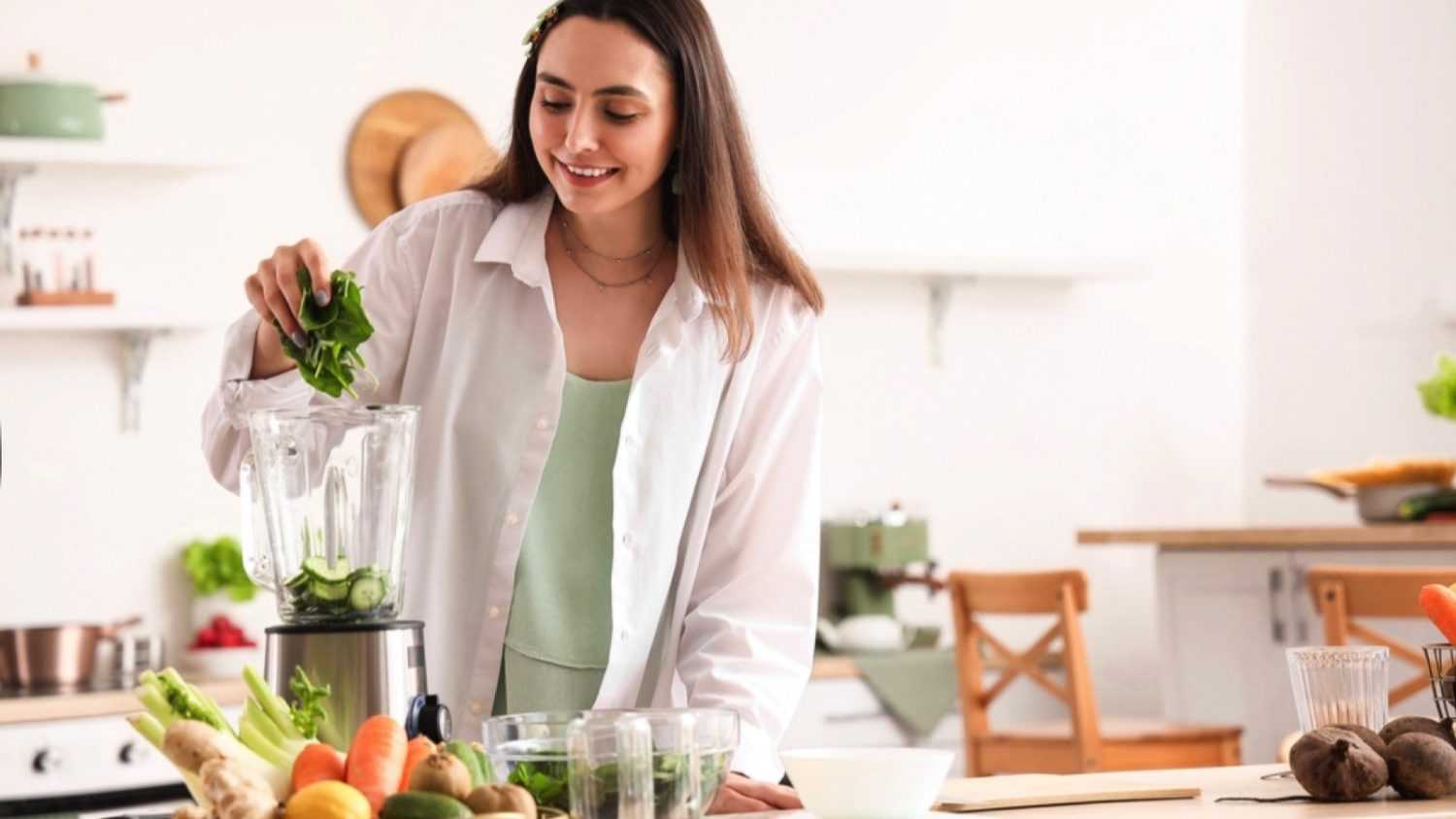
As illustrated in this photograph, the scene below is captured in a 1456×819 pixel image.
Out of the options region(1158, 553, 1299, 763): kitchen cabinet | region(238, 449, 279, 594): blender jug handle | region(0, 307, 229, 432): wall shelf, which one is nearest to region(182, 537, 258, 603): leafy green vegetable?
region(0, 307, 229, 432): wall shelf

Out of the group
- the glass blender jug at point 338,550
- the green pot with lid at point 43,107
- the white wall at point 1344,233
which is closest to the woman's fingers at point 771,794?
Answer: the glass blender jug at point 338,550

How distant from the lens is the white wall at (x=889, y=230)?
13.4 ft

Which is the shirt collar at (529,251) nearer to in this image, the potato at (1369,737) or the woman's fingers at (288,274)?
the woman's fingers at (288,274)

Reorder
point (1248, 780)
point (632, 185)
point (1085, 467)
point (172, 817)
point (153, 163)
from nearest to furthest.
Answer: point (172, 817), point (1248, 780), point (632, 185), point (153, 163), point (1085, 467)

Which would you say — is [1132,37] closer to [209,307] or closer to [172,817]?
[209,307]

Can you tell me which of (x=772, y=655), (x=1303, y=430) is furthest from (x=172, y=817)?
(x=1303, y=430)

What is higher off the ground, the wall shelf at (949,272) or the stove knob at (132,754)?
the wall shelf at (949,272)

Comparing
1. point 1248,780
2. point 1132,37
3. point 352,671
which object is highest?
point 1132,37

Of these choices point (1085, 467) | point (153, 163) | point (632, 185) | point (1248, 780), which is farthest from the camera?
point (1085, 467)

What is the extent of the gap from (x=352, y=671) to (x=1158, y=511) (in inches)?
158

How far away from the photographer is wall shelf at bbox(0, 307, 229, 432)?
12.6ft

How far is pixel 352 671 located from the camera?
1602 mm

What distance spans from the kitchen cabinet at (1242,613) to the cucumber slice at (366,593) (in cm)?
286

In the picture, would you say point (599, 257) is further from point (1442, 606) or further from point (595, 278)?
point (1442, 606)
